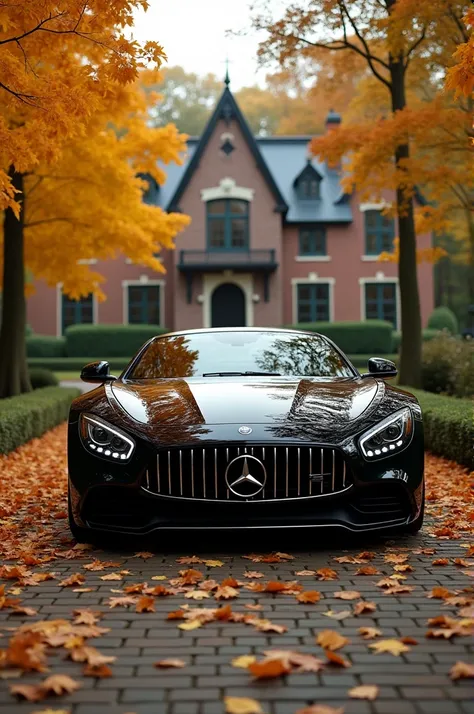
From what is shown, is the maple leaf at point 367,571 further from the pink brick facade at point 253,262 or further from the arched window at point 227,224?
the arched window at point 227,224

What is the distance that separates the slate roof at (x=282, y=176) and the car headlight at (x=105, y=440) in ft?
101

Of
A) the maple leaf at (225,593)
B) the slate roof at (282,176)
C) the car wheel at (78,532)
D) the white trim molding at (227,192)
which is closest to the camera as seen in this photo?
the maple leaf at (225,593)

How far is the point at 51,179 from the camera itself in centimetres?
1755

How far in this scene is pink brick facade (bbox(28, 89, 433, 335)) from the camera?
35.8 metres

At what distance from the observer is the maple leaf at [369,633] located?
366cm

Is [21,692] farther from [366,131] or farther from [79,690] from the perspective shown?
[366,131]

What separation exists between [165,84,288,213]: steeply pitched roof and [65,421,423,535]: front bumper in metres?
31.1

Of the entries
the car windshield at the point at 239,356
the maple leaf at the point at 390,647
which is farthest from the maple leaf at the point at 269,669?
the car windshield at the point at 239,356

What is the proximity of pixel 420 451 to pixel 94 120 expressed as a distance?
10569 mm

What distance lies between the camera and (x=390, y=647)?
3510 millimetres

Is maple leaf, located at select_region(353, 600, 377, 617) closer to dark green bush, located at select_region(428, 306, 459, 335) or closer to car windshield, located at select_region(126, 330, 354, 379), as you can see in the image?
car windshield, located at select_region(126, 330, 354, 379)

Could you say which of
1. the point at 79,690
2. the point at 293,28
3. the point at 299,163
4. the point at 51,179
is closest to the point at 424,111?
the point at 293,28

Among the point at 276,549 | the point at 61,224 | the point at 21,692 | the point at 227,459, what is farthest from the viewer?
the point at 61,224

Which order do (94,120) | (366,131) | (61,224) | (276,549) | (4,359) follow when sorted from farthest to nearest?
(61,224)
(4,359)
(366,131)
(94,120)
(276,549)
